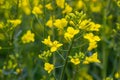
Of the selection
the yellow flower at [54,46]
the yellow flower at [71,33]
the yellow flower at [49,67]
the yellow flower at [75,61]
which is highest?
the yellow flower at [71,33]

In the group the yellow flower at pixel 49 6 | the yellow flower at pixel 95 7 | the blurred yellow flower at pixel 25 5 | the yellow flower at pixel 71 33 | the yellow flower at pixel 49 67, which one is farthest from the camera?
the yellow flower at pixel 95 7

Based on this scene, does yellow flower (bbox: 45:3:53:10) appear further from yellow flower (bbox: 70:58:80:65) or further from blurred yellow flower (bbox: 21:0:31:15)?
yellow flower (bbox: 70:58:80:65)

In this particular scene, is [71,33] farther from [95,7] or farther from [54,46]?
[95,7]

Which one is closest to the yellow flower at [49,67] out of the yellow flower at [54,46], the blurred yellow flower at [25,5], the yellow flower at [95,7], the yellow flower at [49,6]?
the yellow flower at [54,46]

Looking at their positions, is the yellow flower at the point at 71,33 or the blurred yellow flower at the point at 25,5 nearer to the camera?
the yellow flower at the point at 71,33

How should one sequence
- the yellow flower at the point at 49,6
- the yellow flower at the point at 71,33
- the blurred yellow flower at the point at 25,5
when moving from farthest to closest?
the blurred yellow flower at the point at 25,5 → the yellow flower at the point at 49,6 → the yellow flower at the point at 71,33

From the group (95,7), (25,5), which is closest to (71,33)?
(25,5)

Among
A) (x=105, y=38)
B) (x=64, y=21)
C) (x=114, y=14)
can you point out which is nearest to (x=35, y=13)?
(x=64, y=21)

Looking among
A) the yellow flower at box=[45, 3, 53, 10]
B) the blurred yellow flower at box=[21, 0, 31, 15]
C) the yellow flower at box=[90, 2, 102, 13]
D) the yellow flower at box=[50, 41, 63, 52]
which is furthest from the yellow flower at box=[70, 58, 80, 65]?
the yellow flower at box=[90, 2, 102, 13]

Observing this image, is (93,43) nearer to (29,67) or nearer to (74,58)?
(74,58)

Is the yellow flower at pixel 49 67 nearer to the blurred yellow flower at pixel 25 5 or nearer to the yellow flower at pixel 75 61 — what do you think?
the yellow flower at pixel 75 61

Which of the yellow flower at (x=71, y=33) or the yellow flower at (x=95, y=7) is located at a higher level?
the yellow flower at (x=71, y=33)

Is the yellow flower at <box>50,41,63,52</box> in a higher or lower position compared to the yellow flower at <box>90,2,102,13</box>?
higher
